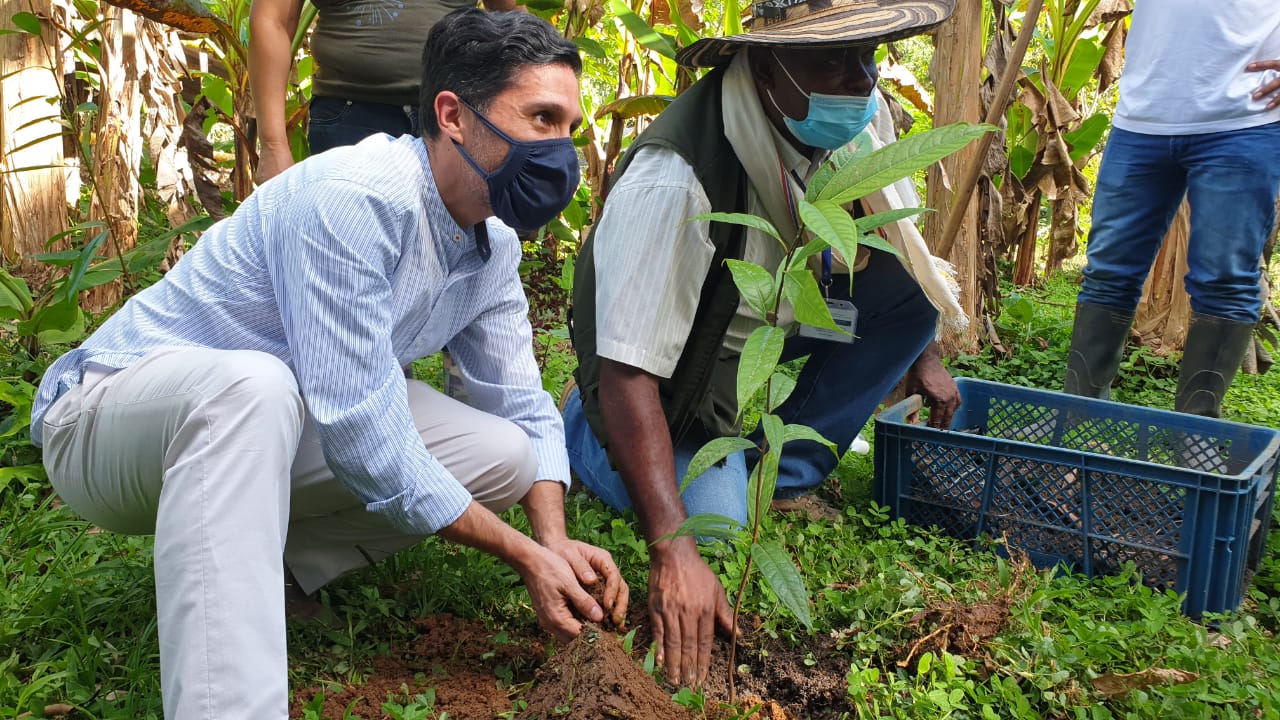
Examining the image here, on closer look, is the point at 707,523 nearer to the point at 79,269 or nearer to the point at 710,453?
the point at 710,453

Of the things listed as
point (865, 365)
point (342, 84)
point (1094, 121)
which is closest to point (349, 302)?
point (342, 84)

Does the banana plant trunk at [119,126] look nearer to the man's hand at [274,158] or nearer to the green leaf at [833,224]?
the man's hand at [274,158]

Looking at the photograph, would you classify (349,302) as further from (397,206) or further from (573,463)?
(573,463)

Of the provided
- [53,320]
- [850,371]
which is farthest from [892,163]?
[53,320]

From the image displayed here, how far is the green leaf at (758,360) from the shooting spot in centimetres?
153

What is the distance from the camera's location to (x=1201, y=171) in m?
3.13

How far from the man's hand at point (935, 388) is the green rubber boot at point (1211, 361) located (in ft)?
2.54

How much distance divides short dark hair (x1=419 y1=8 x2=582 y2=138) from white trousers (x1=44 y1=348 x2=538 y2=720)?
25.0 inches

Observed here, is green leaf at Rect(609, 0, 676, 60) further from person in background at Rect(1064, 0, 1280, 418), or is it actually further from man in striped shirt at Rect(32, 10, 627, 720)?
man in striped shirt at Rect(32, 10, 627, 720)

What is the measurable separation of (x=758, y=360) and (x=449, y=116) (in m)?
0.81

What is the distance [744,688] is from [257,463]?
1023mm

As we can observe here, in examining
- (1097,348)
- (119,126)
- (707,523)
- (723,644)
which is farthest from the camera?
(119,126)

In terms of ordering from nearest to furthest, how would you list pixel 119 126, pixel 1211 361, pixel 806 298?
pixel 806 298
pixel 1211 361
pixel 119 126

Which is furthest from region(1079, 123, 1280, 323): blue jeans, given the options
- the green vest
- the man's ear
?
the man's ear
